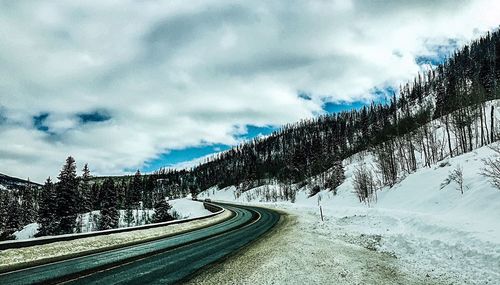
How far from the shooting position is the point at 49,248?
13305mm

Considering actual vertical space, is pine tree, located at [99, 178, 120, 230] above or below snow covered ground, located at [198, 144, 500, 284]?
below

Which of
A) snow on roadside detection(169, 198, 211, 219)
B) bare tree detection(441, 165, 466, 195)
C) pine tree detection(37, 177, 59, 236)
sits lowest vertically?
snow on roadside detection(169, 198, 211, 219)

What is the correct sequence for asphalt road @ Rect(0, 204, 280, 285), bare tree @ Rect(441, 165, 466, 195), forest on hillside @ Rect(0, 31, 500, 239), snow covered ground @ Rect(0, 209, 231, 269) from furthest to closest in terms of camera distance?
1. forest on hillside @ Rect(0, 31, 500, 239)
2. bare tree @ Rect(441, 165, 466, 195)
3. snow covered ground @ Rect(0, 209, 231, 269)
4. asphalt road @ Rect(0, 204, 280, 285)

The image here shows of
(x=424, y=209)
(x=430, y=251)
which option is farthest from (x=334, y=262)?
(x=424, y=209)

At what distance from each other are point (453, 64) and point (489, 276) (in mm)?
199381

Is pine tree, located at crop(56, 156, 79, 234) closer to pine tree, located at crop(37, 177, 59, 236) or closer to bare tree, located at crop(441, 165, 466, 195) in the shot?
pine tree, located at crop(37, 177, 59, 236)

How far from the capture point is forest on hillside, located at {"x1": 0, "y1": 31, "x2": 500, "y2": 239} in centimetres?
Result: 5128

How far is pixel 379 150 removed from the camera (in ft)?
175

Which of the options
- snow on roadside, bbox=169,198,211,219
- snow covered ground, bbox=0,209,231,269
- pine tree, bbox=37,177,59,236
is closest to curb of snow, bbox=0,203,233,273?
snow covered ground, bbox=0,209,231,269

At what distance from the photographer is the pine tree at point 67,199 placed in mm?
54375

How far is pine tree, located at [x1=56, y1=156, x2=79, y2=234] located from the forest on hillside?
0.15m

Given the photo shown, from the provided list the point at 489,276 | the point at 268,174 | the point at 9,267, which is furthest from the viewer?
the point at 268,174

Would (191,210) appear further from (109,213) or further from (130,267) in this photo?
(130,267)

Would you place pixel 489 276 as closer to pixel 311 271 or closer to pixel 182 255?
pixel 311 271
